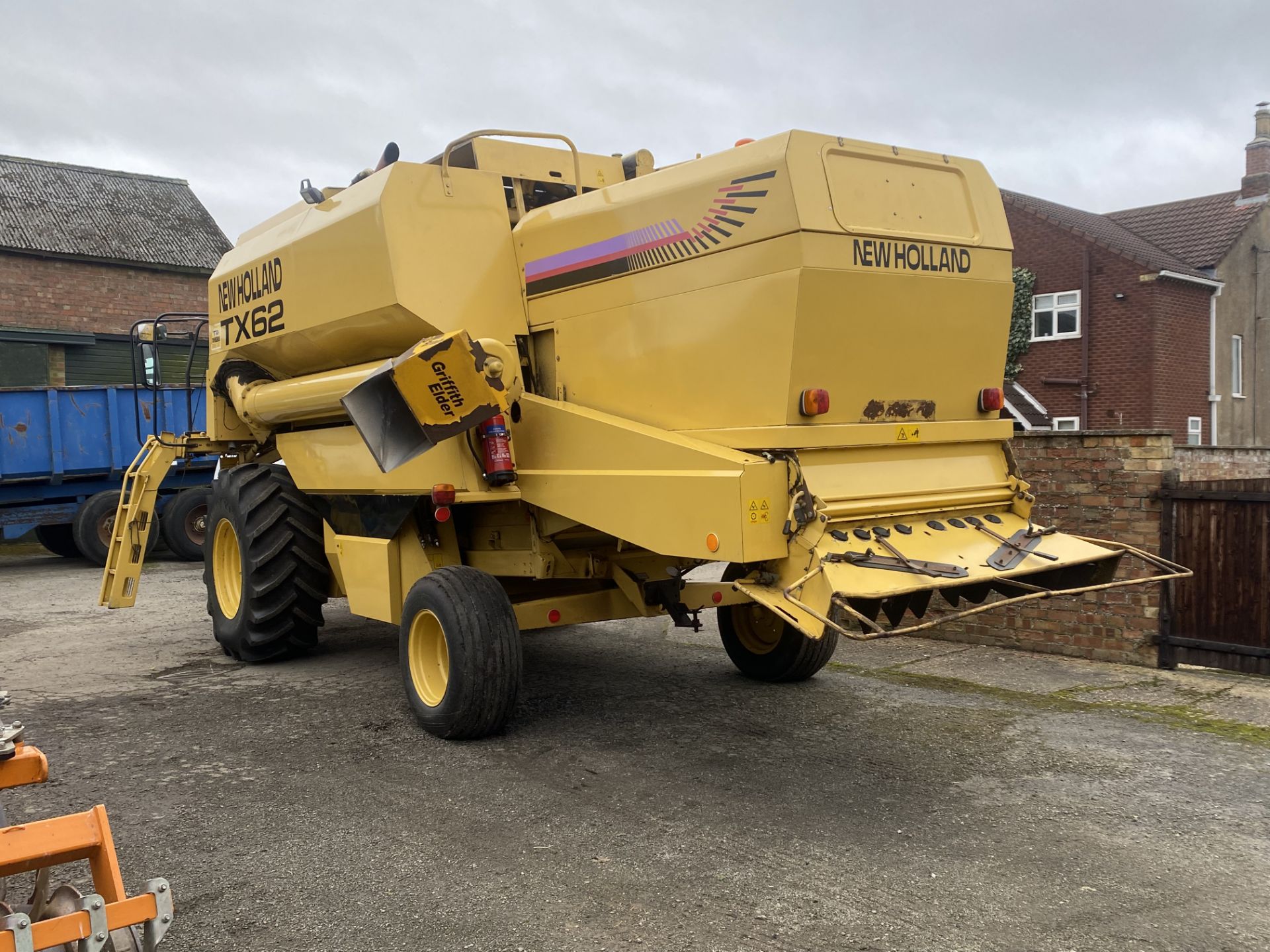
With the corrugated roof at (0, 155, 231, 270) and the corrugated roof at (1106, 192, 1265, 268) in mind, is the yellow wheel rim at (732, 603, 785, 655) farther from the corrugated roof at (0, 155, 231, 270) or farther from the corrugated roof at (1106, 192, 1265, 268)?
the corrugated roof at (1106, 192, 1265, 268)

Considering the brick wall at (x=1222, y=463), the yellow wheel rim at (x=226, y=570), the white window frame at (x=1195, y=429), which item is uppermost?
the white window frame at (x=1195, y=429)

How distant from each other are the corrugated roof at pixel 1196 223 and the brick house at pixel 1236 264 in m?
0.02

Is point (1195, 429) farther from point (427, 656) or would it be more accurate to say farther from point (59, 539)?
point (427, 656)

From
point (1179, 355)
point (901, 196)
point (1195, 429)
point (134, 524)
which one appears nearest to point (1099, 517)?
point (901, 196)

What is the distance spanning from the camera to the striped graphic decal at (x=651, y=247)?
15.3 ft

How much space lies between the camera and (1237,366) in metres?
25.1

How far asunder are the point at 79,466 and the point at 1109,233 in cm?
2092

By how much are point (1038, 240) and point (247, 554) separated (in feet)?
67.7

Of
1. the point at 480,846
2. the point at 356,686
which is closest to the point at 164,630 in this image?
the point at 356,686

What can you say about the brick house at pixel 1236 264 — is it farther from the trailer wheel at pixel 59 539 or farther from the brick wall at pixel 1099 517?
the trailer wheel at pixel 59 539

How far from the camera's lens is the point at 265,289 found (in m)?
7.07

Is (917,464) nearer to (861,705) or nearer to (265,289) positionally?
(861,705)

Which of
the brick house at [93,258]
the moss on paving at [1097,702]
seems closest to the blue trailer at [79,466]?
the brick house at [93,258]

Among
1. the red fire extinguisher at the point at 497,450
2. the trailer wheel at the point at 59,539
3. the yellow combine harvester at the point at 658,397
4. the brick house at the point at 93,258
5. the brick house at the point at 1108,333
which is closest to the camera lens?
the yellow combine harvester at the point at 658,397
